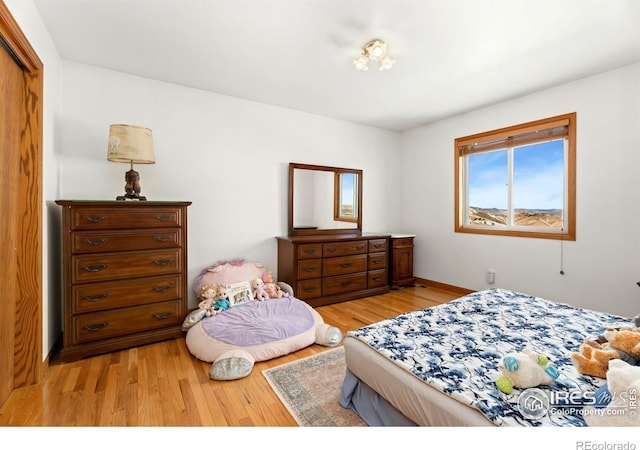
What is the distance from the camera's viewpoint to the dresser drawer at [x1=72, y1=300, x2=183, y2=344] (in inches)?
87.0

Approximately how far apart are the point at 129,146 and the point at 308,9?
176 centimetres

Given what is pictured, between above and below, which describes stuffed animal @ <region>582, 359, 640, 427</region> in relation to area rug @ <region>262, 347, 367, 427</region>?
above

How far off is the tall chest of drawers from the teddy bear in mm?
2744

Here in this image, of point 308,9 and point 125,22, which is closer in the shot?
point 308,9

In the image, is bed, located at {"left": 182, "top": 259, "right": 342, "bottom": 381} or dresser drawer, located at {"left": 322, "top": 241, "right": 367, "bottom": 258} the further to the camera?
dresser drawer, located at {"left": 322, "top": 241, "right": 367, "bottom": 258}

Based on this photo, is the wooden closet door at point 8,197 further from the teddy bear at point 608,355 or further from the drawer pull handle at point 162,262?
the teddy bear at point 608,355

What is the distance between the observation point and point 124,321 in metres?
2.35

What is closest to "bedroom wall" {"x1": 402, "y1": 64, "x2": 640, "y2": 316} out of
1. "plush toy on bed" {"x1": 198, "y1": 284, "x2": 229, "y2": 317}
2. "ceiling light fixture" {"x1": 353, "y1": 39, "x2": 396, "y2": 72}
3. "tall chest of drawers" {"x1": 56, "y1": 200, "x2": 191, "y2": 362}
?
"ceiling light fixture" {"x1": 353, "y1": 39, "x2": 396, "y2": 72}

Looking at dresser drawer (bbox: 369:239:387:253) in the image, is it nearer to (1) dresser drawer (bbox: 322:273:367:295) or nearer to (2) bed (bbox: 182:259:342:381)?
(1) dresser drawer (bbox: 322:273:367:295)

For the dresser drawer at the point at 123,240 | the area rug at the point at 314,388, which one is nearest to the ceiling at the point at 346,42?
the dresser drawer at the point at 123,240

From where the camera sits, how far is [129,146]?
235cm

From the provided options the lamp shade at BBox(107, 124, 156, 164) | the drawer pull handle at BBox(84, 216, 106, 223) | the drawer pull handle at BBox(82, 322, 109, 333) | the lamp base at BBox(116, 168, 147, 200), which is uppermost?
the lamp shade at BBox(107, 124, 156, 164)

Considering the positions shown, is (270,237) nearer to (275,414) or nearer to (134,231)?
(134,231)
